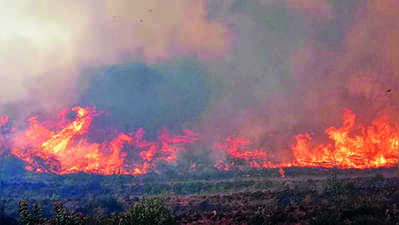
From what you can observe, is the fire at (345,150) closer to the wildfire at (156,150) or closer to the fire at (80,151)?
the wildfire at (156,150)

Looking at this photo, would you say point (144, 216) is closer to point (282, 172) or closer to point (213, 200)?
point (213, 200)

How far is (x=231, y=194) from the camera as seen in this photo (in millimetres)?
63594

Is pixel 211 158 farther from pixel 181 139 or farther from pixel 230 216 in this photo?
pixel 230 216

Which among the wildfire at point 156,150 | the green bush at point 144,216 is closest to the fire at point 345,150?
the wildfire at point 156,150

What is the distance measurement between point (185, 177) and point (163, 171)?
7.21 metres

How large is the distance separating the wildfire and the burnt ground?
4.02 meters

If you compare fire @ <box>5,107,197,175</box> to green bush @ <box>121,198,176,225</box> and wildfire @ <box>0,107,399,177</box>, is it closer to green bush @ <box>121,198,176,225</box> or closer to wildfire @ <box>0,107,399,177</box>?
wildfire @ <box>0,107,399,177</box>

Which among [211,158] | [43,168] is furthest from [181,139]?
[43,168]

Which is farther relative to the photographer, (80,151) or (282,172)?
(80,151)

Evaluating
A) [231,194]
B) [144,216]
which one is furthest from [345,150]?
[144,216]

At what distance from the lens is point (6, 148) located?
3733 inches

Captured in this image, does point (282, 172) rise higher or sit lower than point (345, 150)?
lower

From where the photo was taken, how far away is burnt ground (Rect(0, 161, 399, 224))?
41350 mm

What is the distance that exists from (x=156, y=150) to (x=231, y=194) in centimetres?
3662
